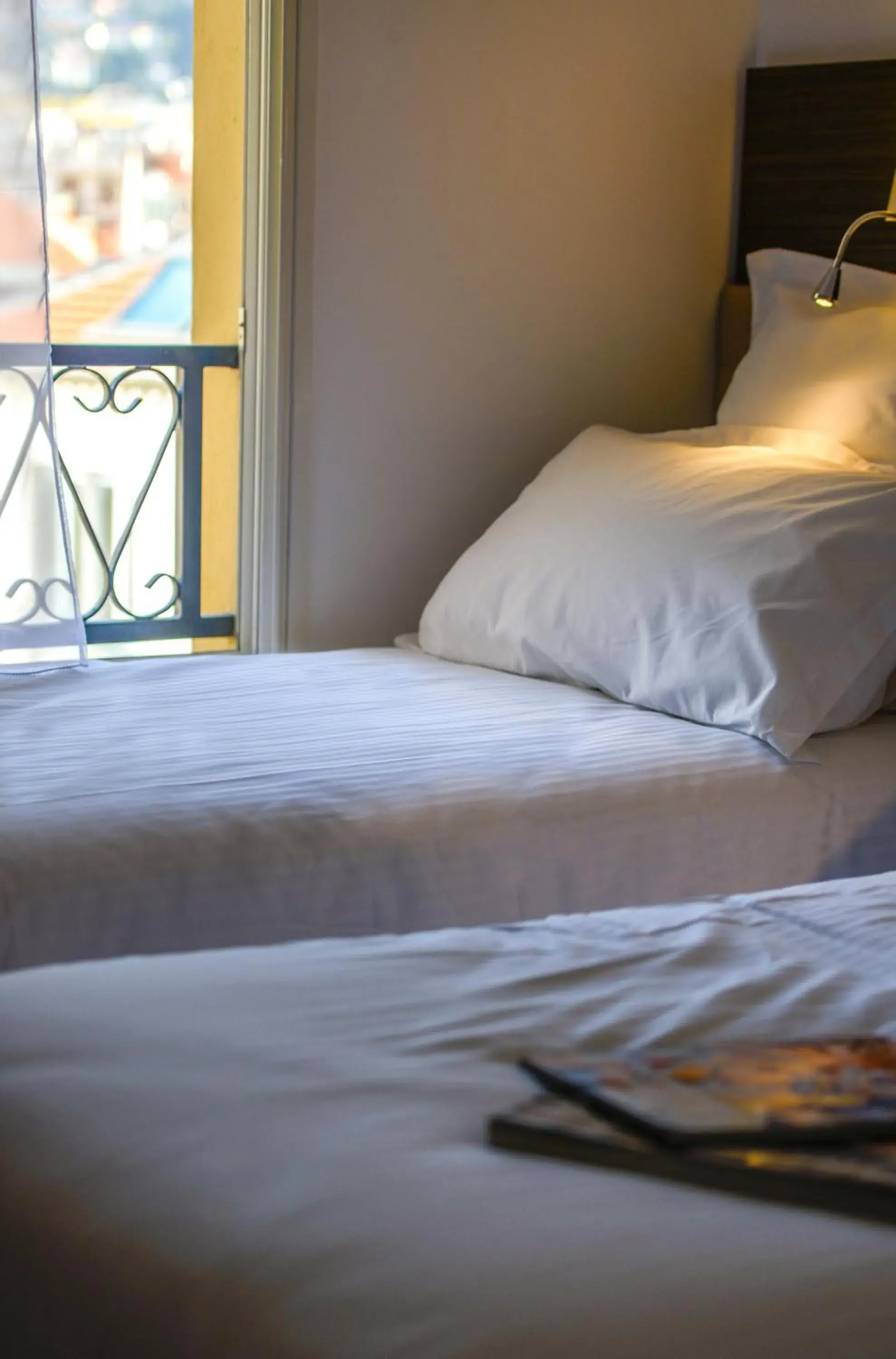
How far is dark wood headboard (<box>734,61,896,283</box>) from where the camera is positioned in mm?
3268

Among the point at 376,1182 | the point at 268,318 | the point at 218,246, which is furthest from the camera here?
the point at 218,246

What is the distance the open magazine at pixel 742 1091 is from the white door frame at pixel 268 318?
84.0 inches

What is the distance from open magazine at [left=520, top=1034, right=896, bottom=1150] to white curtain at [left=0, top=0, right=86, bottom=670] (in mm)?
1963

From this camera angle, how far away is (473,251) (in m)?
3.25

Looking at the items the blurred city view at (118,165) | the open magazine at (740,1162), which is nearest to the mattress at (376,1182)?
the open magazine at (740,1162)

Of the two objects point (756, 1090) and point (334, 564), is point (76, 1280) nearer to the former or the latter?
point (756, 1090)

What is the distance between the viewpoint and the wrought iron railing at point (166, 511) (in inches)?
130

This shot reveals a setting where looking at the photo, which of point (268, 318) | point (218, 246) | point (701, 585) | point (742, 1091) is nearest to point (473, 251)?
point (268, 318)

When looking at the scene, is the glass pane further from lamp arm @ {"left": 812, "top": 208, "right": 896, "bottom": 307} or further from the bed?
lamp arm @ {"left": 812, "top": 208, "right": 896, "bottom": 307}

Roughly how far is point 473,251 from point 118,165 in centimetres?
86

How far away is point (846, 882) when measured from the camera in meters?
1.61

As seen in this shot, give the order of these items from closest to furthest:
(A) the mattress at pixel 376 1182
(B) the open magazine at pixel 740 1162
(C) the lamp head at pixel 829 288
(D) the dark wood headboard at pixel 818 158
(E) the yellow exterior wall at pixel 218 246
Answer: (A) the mattress at pixel 376 1182 → (B) the open magazine at pixel 740 1162 → (C) the lamp head at pixel 829 288 → (D) the dark wood headboard at pixel 818 158 → (E) the yellow exterior wall at pixel 218 246

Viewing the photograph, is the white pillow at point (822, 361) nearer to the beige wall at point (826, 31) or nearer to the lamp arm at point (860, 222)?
the lamp arm at point (860, 222)

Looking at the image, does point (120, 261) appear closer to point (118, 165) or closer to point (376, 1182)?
point (118, 165)
